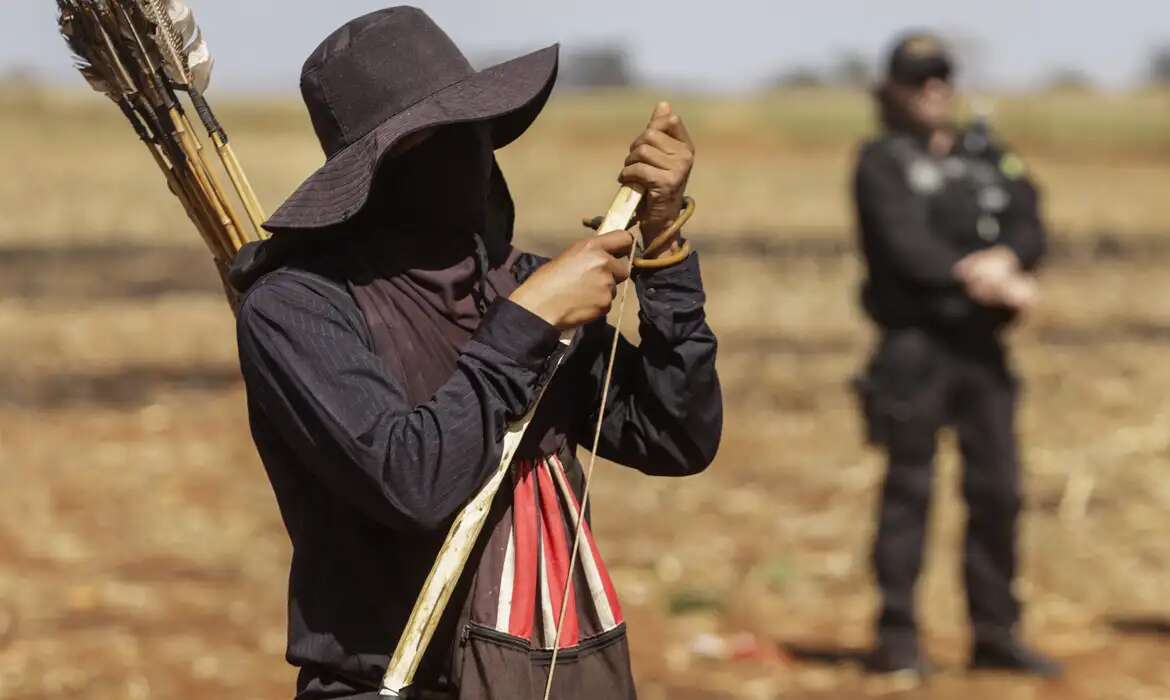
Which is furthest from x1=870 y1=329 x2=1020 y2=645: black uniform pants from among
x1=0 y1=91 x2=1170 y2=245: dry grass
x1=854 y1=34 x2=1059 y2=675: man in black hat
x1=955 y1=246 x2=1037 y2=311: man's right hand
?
x1=0 y1=91 x2=1170 y2=245: dry grass

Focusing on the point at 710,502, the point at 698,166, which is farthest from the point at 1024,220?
the point at 698,166

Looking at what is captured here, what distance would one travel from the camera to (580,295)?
289 cm

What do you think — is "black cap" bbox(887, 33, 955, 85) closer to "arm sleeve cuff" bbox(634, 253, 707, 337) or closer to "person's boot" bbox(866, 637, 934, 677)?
"person's boot" bbox(866, 637, 934, 677)

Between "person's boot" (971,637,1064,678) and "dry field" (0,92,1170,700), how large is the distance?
0.28 ft

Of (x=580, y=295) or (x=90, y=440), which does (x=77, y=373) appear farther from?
(x=580, y=295)

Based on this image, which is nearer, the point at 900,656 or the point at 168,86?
the point at 168,86

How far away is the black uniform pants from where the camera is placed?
7367 mm

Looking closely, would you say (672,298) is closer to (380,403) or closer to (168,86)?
(380,403)

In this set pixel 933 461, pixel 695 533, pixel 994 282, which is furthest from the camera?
pixel 695 533

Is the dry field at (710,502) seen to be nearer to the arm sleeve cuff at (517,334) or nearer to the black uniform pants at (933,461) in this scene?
A: the black uniform pants at (933,461)

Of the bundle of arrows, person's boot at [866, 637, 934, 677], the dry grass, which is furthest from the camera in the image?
the dry grass

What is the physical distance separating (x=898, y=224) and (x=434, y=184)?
457 cm

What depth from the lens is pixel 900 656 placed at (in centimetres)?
759

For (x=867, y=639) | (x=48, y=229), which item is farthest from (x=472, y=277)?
(x=48, y=229)
